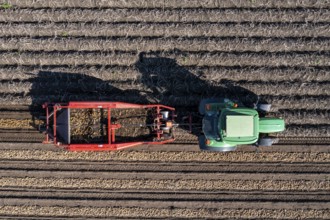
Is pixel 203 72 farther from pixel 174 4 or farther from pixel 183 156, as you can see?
pixel 183 156

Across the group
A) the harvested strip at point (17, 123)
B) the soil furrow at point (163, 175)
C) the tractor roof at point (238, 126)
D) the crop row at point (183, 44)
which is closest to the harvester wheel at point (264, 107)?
the tractor roof at point (238, 126)

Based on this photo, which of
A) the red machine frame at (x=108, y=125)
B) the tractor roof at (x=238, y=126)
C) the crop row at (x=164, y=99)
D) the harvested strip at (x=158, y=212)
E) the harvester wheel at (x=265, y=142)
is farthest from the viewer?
the harvested strip at (x=158, y=212)

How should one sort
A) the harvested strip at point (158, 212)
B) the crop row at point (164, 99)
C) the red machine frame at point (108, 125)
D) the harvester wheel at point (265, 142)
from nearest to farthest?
1. the red machine frame at point (108, 125)
2. the harvester wheel at point (265, 142)
3. the crop row at point (164, 99)
4. the harvested strip at point (158, 212)

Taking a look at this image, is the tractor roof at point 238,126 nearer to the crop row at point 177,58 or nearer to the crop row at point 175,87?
the crop row at point 175,87

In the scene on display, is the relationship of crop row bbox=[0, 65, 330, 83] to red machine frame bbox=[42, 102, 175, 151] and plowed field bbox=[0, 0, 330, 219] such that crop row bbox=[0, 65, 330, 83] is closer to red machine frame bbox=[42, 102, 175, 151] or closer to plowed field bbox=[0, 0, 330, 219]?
plowed field bbox=[0, 0, 330, 219]

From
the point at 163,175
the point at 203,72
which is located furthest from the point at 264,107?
the point at 163,175
